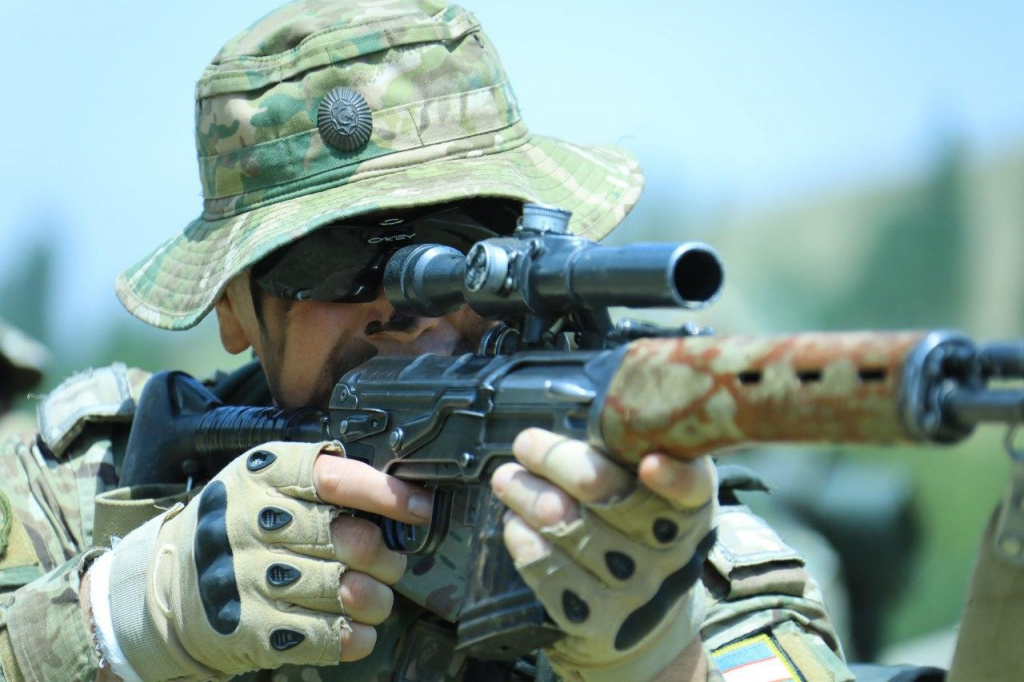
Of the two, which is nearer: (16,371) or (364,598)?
(364,598)

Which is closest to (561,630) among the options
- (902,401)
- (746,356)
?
(746,356)

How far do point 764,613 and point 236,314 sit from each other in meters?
1.64

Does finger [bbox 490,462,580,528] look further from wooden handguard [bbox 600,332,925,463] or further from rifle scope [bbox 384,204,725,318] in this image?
rifle scope [bbox 384,204,725,318]

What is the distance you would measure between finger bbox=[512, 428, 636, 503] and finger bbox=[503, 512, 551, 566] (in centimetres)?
10

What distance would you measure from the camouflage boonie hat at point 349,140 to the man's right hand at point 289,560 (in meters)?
0.62

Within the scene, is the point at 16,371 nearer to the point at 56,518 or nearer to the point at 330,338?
the point at 56,518

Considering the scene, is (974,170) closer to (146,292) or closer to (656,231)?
(656,231)

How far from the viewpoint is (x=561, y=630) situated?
7.36 feet

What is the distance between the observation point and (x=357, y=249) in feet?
10.3

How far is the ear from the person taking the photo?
3467 mm

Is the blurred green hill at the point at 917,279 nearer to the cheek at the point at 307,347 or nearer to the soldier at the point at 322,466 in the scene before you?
the soldier at the point at 322,466

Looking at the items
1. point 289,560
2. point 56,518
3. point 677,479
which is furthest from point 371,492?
point 56,518

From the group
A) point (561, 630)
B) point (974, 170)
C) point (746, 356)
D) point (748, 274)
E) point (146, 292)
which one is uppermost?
point (746, 356)

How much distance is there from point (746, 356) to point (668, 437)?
195 mm
